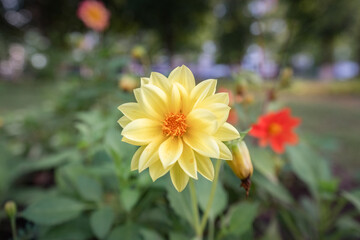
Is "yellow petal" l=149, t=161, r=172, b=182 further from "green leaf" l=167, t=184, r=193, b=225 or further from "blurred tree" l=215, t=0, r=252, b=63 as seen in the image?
"blurred tree" l=215, t=0, r=252, b=63

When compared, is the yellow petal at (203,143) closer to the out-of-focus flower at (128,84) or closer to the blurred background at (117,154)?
the blurred background at (117,154)

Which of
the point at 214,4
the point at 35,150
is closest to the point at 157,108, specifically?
the point at 35,150

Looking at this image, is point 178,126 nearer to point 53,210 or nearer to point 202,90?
point 202,90

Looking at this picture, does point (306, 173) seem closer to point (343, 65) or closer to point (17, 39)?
point (17, 39)

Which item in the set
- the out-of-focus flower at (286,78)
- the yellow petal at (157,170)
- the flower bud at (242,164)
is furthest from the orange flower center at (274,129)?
the yellow petal at (157,170)

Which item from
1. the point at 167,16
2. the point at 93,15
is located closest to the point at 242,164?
the point at 93,15

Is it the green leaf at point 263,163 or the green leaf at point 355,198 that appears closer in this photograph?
the green leaf at point 355,198
